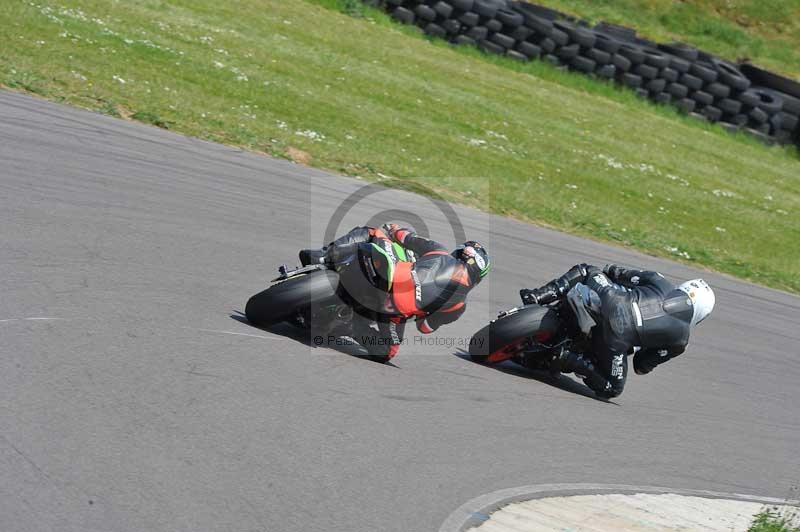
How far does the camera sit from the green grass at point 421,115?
508 inches

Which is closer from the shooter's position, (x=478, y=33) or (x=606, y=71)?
(x=478, y=33)

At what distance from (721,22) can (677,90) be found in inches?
266

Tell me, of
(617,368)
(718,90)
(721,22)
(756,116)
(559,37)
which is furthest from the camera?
(721,22)

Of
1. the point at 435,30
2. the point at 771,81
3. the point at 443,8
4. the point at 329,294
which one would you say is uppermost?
the point at 771,81

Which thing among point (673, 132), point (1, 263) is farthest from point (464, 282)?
point (673, 132)

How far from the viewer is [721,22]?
92.4ft

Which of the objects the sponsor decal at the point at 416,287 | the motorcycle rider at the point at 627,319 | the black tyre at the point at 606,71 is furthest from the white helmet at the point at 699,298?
the black tyre at the point at 606,71

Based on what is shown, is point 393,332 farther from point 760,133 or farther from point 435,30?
point 760,133

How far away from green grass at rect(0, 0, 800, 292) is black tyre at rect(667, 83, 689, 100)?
0.61 metres

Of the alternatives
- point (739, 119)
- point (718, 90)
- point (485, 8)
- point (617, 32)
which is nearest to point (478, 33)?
point (485, 8)

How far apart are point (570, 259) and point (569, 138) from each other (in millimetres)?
7589

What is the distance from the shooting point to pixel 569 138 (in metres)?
18.2

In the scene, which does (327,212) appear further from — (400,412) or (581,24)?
(581,24)

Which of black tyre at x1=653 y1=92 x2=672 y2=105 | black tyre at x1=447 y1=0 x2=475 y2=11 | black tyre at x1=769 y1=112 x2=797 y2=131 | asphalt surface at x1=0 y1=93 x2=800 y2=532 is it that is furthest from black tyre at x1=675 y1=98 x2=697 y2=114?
asphalt surface at x1=0 y1=93 x2=800 y2=532
